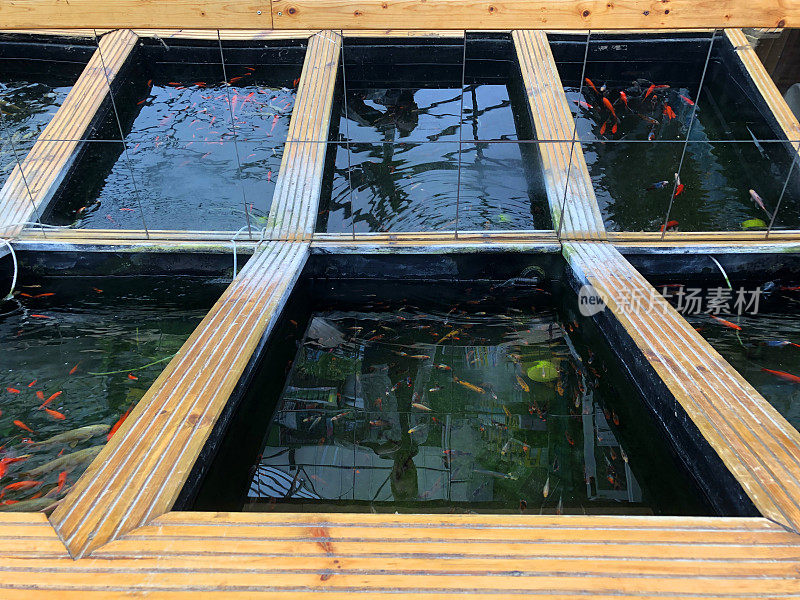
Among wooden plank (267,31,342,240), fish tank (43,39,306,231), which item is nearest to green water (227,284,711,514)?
wooden plank (267,31,342,240)

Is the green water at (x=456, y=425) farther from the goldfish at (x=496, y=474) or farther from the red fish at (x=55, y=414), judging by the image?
the red fish at (x=55, y=414)

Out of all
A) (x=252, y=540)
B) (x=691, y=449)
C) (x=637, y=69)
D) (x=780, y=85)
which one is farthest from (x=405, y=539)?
(x=780, y=85)

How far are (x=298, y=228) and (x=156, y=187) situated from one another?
125 cm

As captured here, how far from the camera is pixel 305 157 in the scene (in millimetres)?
3549

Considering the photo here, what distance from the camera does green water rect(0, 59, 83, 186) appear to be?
13.4 feet

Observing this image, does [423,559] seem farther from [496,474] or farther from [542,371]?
[542,371]

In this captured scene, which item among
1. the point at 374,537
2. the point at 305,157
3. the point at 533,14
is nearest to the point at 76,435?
the point at 374,537

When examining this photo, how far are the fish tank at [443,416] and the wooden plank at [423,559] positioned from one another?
0.22m

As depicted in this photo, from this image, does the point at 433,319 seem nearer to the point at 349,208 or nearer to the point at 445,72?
the point at 349,208

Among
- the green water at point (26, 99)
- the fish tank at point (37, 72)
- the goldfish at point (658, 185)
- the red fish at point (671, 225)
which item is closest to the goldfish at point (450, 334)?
the red fish at point (671, 225)

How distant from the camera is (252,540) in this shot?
1.46 metres

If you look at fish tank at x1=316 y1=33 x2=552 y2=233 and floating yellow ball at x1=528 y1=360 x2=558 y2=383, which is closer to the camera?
floating yellow ball at x1=528 y1=360 x2=558 y2=383

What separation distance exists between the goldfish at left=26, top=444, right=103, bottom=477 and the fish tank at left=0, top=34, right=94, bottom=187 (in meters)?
3.27

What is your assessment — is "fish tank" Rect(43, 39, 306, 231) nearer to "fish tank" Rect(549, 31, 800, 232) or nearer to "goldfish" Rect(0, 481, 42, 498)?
"goldfish" Rect(0, 481, 42, 498)
